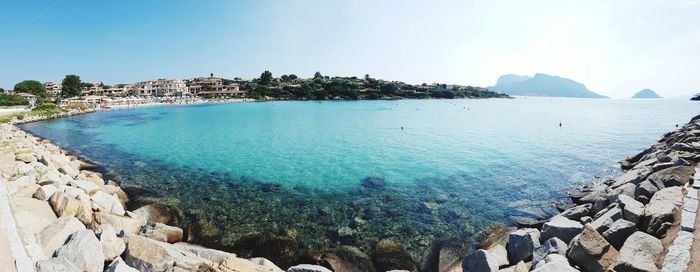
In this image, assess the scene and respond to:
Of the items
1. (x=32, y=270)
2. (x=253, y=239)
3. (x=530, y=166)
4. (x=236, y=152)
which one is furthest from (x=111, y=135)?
(x=530, y=166)

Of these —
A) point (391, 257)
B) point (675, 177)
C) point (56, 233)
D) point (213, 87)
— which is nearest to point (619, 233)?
point (675, 177)

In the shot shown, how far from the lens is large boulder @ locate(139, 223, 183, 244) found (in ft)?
33.3

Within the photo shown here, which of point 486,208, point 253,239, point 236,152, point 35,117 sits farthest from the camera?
point 35,117

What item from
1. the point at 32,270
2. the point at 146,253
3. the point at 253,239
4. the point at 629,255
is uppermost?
the point at 629,255

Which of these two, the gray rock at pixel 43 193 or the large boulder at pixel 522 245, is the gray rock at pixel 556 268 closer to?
the large boulder at pixel 522 245

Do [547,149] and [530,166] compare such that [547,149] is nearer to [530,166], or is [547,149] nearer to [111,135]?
[530,166]

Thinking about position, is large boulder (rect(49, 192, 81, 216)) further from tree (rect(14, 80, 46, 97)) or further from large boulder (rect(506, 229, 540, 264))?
tree (rect(14, 80, 46, 97))

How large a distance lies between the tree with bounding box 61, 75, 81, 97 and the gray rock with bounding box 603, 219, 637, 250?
140 metres

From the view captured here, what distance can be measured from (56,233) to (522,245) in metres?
12.1

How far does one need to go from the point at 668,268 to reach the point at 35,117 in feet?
253

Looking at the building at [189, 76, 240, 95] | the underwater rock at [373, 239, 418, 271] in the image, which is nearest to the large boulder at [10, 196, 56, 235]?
the underwater rock at [373, 239, 418, 271]

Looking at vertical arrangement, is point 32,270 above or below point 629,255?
below

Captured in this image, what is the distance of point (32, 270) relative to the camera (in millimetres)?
5875

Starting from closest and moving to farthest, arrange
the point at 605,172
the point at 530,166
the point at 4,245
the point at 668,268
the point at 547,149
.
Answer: the point at 668,268 → the point at 4,245 → the point at 605,172 → the point at 530,166 → the point at 547,149
